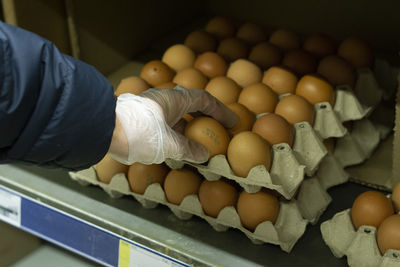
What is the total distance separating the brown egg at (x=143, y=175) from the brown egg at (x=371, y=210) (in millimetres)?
495

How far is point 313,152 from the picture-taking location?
1359 mm

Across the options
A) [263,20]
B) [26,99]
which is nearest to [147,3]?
[263,20]

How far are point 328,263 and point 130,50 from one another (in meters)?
1.17

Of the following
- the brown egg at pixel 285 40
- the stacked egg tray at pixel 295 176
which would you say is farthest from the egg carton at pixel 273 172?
the brown egg at pixel 285 40

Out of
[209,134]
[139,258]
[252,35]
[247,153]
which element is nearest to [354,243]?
[247,153]

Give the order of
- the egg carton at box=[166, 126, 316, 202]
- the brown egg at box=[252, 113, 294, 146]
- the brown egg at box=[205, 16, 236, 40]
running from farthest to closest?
the brown egg at box=[205, 16, 236, 40] < the brown egg at box=[252, 113, 294, 146] < the egg carton at box=[166, 126, 316, 202]

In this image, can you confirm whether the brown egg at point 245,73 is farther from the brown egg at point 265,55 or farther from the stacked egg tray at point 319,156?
the stacked egg tray at point 319,156

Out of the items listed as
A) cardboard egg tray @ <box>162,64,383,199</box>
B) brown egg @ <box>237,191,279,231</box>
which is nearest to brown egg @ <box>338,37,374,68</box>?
cardboard egg tray @ <box>162,64,383,199</box>

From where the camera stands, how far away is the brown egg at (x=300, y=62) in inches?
64.6

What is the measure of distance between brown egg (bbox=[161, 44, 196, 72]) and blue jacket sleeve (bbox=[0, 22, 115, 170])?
75 cm

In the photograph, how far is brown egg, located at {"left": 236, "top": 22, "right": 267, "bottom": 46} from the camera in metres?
1.88

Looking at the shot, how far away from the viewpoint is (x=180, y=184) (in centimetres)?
133

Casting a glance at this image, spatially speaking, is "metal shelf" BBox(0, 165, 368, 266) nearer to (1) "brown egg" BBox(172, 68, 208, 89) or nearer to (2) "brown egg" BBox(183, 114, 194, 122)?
(2) "brown egg" BBox(183, 114, 194, 122)

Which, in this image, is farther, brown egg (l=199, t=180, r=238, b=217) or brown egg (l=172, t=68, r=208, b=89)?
brown egg (l=172, t=68, r=208, b=89)
